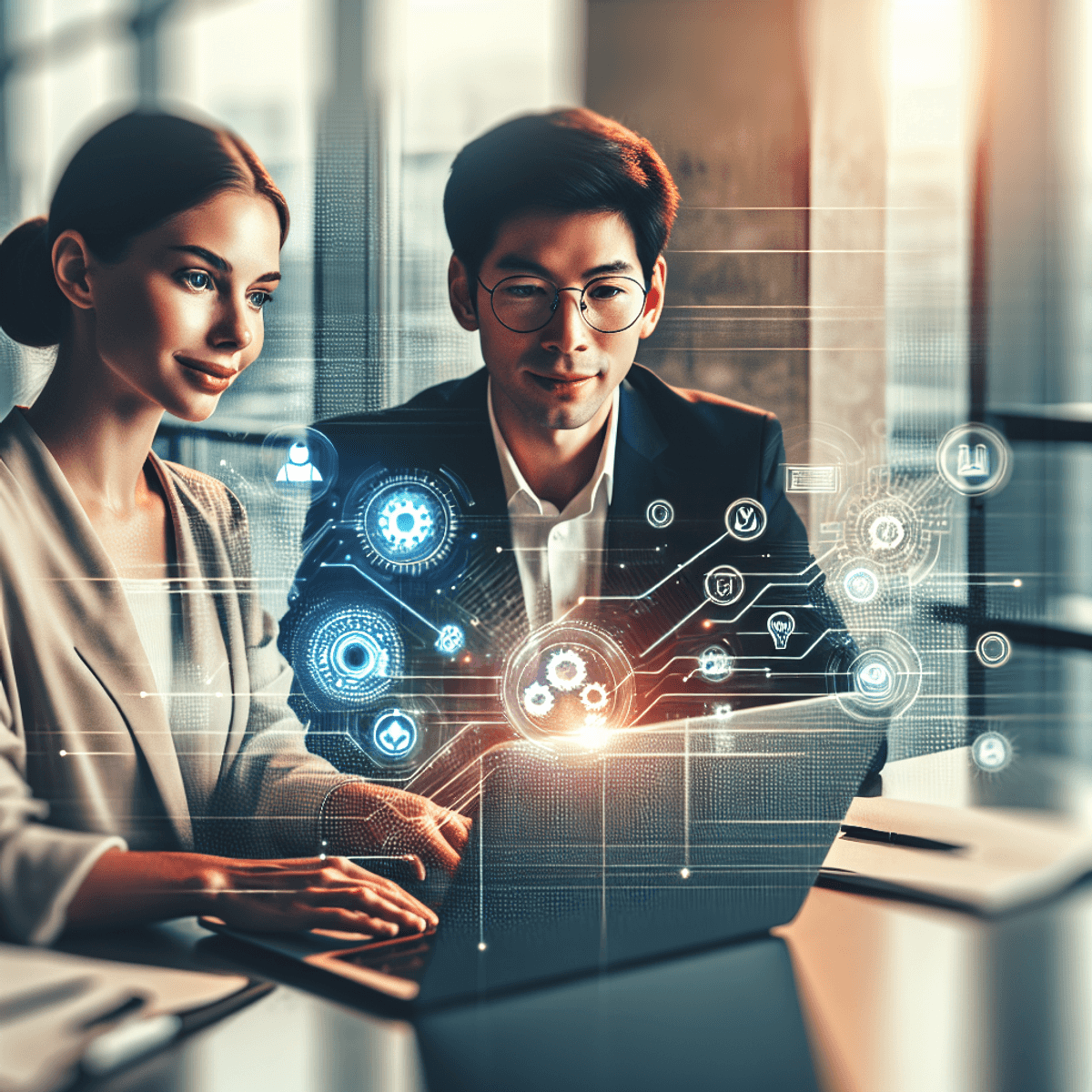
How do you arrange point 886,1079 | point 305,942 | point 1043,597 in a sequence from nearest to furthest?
point 886,1079, point 305,942, point 1043,597

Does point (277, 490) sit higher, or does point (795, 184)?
point (795, 184)

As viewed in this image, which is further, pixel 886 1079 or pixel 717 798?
pixel 717 798

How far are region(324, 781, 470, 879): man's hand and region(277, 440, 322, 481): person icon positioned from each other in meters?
0.30

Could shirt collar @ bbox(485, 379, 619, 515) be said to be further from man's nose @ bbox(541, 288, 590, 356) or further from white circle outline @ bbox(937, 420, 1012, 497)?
white circle outline @ bbox(937, 420, 1012, 497)

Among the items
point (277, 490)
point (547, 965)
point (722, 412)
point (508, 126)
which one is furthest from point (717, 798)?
point (508, 126)

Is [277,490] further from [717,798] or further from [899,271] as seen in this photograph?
[899,271]

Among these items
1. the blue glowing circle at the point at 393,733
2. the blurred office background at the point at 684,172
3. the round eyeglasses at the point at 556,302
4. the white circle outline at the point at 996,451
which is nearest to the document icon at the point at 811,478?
the blurred office background at the point at 684,172

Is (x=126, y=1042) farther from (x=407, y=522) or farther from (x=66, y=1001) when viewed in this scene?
(x=407, y=522)

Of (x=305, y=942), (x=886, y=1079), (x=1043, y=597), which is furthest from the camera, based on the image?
(x=1043, y=597)

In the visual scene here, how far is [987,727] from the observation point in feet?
3.27

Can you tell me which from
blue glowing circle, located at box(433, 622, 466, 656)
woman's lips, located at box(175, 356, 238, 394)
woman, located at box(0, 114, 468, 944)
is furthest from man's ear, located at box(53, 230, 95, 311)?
blue glowing circle, located at box(433, 622, 466, 656)

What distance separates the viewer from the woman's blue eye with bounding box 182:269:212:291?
0.92 metres

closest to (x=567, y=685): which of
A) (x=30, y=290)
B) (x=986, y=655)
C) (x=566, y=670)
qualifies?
(x=566, y=670)

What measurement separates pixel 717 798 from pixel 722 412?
1.26 feet
